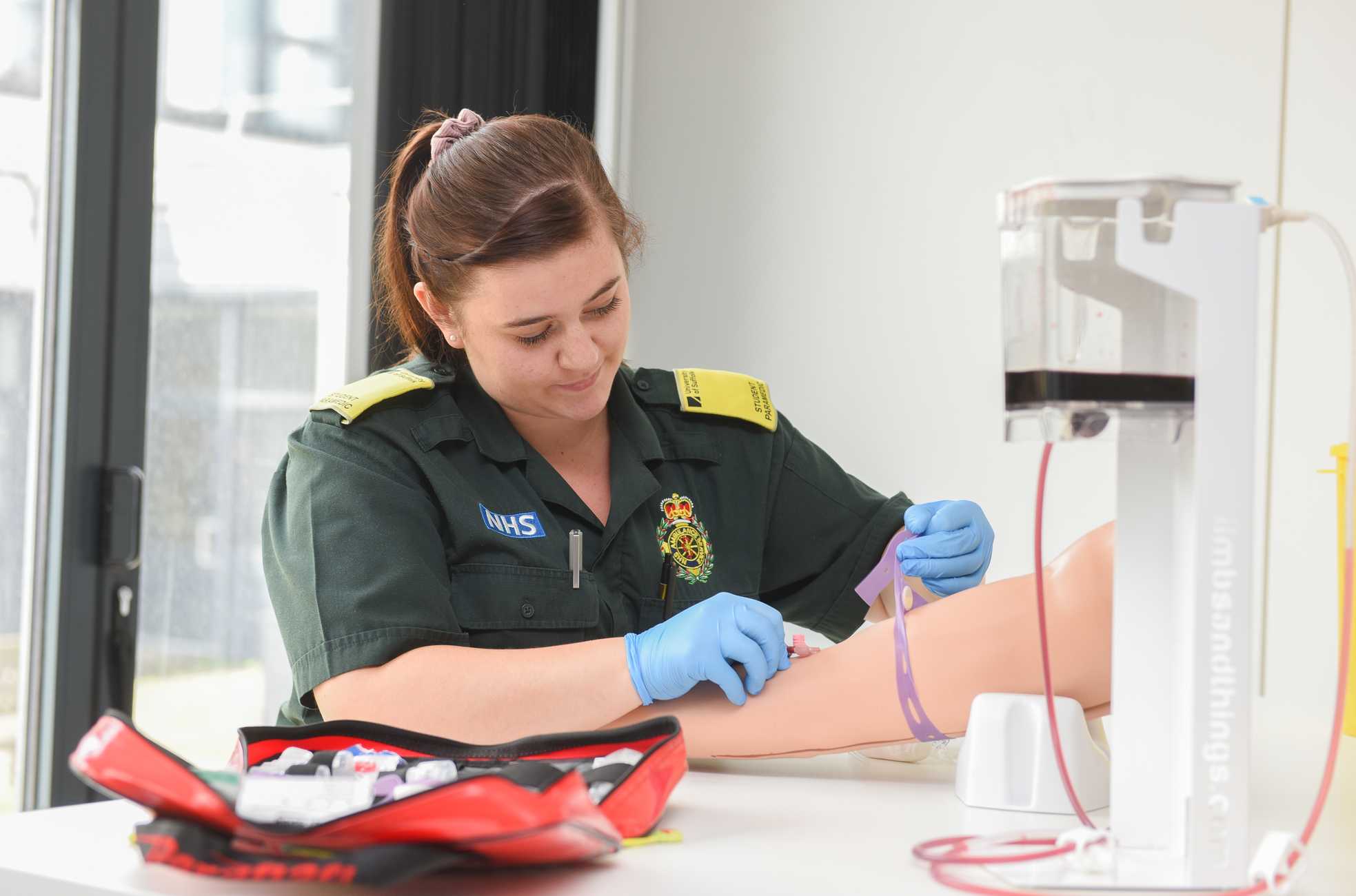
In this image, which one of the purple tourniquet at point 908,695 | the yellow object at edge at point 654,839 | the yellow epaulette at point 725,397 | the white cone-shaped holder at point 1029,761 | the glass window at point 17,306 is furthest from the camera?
the glass window at point 17,306

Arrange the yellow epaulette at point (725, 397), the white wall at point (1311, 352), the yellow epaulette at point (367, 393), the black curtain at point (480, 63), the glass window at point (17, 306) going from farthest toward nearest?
the black curtain at point (480, 63) < the white wall at point (1311, 352) < the glass window at point (17, 306) < the yellow epaulette at point (725, 397) < the yellow epaulette at point (367, 393)

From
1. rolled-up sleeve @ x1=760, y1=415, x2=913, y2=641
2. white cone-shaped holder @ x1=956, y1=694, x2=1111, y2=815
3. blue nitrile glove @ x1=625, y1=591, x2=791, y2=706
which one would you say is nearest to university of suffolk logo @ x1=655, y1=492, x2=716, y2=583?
rolled-up sleeve @ x1=760, y1=415, x2=913, y2=641

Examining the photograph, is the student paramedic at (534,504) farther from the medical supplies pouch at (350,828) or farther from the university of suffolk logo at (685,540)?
the medical supplies pouch at (350,828)

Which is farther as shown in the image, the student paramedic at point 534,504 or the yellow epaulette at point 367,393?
the yellow epaulette at point 367,393

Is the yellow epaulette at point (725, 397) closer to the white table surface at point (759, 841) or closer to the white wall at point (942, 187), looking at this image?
the white table surface at point (759, 841)

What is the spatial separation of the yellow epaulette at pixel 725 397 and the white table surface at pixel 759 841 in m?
0.66

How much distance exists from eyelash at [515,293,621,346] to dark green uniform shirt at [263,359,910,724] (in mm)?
109

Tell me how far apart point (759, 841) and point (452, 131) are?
983 millimetres

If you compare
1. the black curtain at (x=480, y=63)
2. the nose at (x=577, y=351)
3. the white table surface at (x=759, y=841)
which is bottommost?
the white table surface at (x=759, y=841)

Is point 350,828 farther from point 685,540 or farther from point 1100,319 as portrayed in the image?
point 685,540

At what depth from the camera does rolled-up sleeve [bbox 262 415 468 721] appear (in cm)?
118

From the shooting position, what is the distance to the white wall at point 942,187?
2355 mm

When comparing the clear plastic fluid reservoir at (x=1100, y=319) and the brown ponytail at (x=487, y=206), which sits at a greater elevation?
the brown ponytail at (x=487, y=206)

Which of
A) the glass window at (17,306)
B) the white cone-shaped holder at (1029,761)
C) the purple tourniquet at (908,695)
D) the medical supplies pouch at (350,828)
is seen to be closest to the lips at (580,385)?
the purple tourniquet at (908,695)
